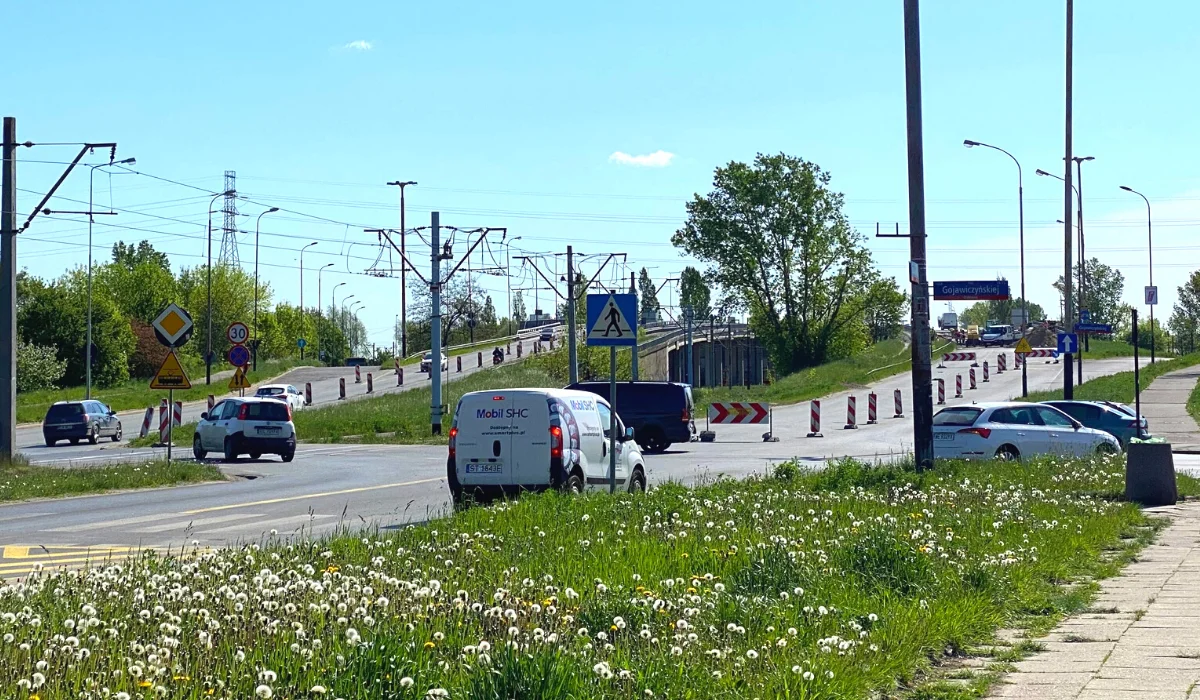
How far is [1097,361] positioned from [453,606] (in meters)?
88.2

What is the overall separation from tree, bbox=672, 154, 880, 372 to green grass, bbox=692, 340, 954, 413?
13.7 ft

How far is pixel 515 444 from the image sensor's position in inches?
720

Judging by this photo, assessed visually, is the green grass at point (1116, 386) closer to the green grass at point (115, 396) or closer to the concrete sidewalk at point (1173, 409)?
the concrete sidewalk at point (1173, 409)

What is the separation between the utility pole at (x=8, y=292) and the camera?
92.7ft

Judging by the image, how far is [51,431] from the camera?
4725 cm

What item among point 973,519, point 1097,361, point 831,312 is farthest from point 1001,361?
point 973,519

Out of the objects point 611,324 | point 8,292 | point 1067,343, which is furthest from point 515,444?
point 1067,343

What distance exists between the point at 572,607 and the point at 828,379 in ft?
254

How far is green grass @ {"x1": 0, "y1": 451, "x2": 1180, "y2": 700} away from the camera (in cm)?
568

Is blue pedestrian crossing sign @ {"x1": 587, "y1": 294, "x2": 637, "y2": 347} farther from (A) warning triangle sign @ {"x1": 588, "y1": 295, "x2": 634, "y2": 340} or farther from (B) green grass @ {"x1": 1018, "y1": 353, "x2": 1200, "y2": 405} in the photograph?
(B) green grass @ {"x1": 1018, "y1": 353, "x2": 1200, "y2": 405}

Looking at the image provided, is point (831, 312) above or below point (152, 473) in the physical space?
above

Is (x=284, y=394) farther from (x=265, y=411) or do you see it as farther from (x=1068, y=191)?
(x=1068, y=191)

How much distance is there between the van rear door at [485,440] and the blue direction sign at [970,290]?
8571 millimetres

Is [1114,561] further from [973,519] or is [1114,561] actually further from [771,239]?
[771,239]
